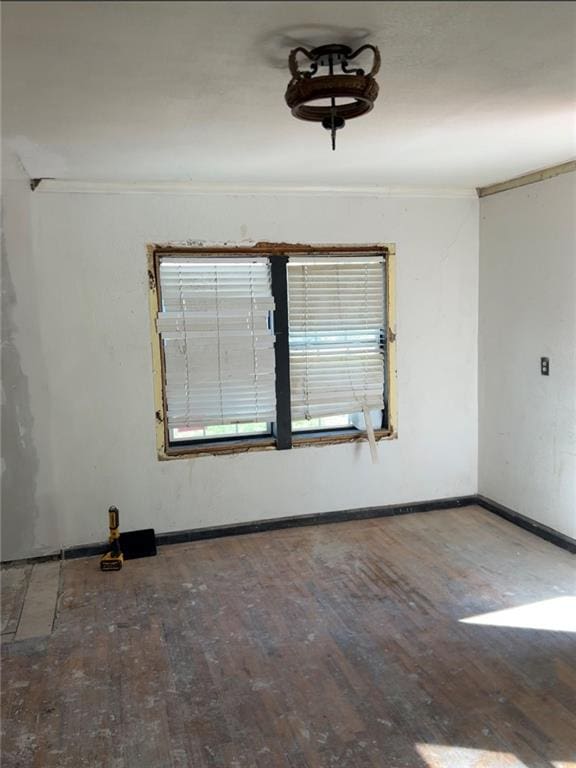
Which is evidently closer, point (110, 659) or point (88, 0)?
point (88, 0)

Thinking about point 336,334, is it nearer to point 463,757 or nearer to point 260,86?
point 260,86

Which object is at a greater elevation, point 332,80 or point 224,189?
point 224,189

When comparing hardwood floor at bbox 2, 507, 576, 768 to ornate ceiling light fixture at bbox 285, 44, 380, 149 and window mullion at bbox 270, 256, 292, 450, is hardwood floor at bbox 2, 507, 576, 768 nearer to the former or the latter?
window mullion at bbox 270, 256, 292, 450

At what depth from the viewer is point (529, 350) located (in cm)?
423

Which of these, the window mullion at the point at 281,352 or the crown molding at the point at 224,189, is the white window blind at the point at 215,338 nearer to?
the window mullion at the point at 281,352

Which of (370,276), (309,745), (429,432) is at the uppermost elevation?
(370,276)

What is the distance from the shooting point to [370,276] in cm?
450

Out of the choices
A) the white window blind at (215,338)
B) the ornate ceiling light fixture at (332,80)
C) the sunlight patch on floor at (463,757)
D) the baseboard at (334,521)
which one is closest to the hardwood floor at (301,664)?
the sunlight patch on floor at (463,757)

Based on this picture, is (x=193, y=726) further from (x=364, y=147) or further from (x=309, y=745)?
(x=364, y=147)

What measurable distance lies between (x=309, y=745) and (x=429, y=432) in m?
2.82

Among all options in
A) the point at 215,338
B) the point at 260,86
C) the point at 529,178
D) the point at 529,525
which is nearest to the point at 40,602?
the point at 215,338

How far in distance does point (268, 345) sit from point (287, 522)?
1269 millimetres

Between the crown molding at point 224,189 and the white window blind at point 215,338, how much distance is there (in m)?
0.43

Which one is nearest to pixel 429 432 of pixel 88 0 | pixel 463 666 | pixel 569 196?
pixel 569 196
